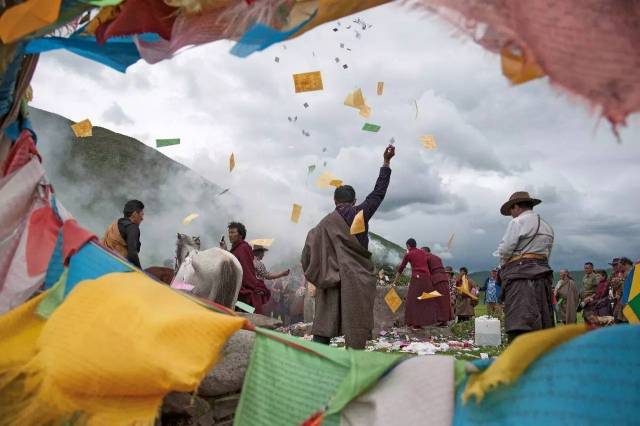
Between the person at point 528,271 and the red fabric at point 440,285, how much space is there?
5.89 m

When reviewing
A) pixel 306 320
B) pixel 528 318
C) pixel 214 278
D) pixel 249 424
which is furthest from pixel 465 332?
pixel 249 424

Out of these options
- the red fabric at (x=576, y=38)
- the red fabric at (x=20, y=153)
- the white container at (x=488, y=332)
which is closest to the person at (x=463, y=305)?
the white container at (x=488, y=332)

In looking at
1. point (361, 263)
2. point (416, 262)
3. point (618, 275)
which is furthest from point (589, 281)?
point (361, 263)

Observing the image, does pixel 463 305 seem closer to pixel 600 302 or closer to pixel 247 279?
pixel 600 302

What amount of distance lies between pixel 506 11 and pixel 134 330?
1.35 metres

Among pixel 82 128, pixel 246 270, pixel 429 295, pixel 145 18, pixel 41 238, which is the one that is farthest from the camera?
pixel 429 295

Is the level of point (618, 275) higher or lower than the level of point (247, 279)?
lower

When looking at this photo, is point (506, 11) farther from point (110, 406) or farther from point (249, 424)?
point (110, 406)

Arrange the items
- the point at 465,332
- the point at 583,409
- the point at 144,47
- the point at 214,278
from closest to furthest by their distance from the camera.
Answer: the point at 583,409 < the point at 144,47 < the point at 214,278 < the point at 465,332

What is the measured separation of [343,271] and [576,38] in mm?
4439

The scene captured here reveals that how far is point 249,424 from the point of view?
1.70 meters

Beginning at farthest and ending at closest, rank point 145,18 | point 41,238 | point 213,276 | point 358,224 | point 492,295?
point 492,295, point 358,224, point 213,276, point 41,238, point 145,18

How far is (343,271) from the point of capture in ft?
18.0

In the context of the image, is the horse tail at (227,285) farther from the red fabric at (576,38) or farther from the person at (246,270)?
the red fabric at (576,38)
